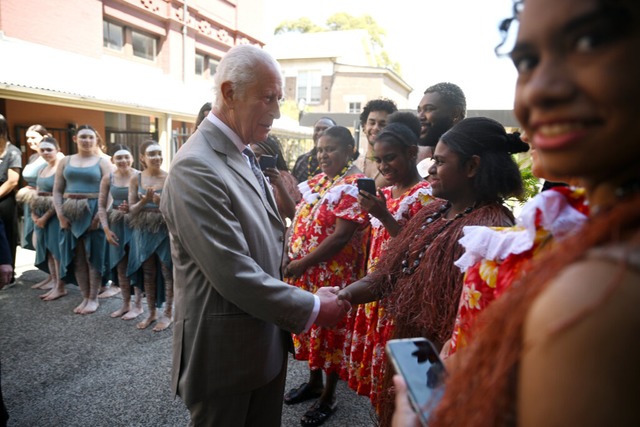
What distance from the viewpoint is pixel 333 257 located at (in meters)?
3.16

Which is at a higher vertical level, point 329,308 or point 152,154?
point 152,154

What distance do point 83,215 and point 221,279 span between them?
412cm

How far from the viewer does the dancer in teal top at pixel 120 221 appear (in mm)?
4875

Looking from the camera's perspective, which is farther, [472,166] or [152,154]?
[152,154]

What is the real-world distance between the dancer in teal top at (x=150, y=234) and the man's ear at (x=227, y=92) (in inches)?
112

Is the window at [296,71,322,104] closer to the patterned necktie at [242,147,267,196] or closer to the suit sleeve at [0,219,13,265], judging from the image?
the suit sleeve at [0,219,13,265]

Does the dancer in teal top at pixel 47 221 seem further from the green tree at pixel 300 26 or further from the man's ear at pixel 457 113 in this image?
the green tree at pixel 300 26

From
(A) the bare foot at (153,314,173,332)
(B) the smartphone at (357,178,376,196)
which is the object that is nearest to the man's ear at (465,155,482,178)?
(B) the smartphone at (357,178,376,196)

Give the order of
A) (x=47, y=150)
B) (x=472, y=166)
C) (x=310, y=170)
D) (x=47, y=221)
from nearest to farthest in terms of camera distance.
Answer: (x=472, y=166)
(x=310, y=170)
(x=47, y=221)
(x=47, y=150)

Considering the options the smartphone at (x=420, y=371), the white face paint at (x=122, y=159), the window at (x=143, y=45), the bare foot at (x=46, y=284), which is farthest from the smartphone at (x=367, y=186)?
the window at (x=143, y=45)

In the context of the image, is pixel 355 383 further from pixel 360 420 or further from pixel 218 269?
pixel 218 269

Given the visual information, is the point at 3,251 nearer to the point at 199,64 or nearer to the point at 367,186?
the point at 367,186

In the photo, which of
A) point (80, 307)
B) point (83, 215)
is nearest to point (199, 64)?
point (83, 215)

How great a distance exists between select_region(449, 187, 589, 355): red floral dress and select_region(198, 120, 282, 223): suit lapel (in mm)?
1066
